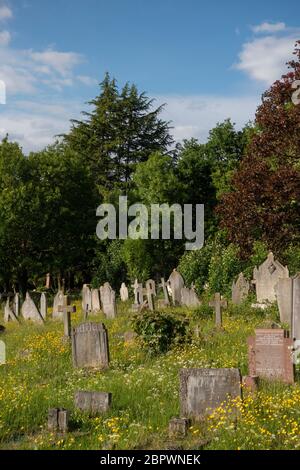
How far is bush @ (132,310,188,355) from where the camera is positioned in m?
12.3

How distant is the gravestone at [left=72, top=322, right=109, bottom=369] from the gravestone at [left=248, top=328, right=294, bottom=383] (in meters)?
3.17

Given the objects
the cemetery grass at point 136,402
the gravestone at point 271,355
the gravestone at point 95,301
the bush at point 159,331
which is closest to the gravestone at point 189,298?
the gravestone at point 95,301

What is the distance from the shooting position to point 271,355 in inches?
388

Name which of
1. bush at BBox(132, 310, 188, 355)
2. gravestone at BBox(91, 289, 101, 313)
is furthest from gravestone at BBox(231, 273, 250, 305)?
bush at BBox(132, 310, 188, 355)

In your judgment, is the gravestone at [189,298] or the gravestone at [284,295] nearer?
the gravestone at [284,295]

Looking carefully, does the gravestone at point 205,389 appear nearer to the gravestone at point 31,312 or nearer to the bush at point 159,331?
the bush at point 159,331

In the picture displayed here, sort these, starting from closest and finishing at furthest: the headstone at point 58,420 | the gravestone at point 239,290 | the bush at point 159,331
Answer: the headstone at point 58,420 < the bush at point 159,331 < the gravestone at point 239,290

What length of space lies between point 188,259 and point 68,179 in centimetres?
1185

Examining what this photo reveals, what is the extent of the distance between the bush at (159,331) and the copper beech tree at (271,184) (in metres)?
7.20

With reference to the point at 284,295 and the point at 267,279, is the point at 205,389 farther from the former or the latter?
the point at 267,279

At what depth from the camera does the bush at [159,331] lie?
40.3 ft

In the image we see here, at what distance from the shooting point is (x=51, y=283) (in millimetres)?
41406

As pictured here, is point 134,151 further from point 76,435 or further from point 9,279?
point 76,435

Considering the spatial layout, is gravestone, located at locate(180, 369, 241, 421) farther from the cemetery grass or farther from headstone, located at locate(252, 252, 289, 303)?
headstone, located at locate(252, 252, 289, 303)
